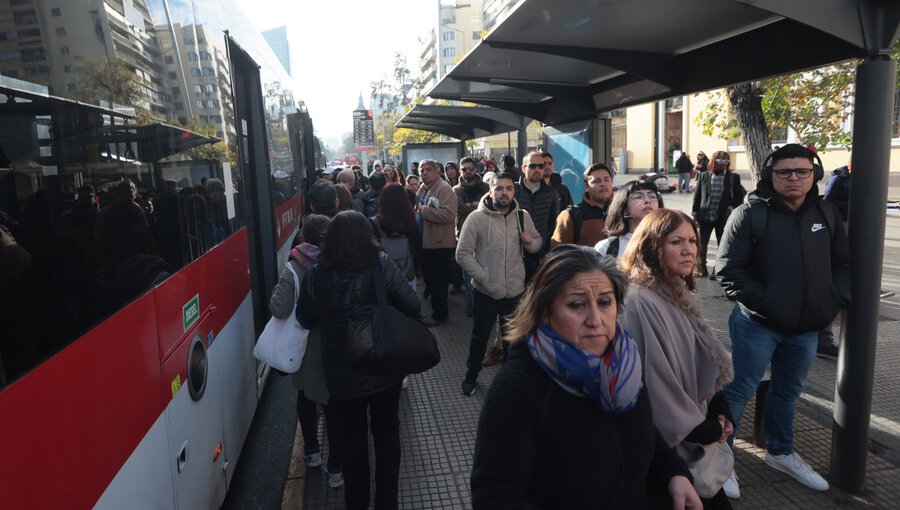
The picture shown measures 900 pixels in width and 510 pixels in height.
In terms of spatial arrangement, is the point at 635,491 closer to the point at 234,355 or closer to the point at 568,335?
the point at 568,335


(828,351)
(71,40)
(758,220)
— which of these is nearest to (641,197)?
(758,220)

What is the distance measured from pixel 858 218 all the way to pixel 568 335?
2.55 meters

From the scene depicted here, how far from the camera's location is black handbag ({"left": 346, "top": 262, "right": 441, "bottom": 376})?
3212 mm

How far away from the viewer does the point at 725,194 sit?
8.99m

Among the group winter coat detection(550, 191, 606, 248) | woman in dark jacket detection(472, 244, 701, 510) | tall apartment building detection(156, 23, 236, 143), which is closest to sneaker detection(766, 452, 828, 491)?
winter coat detection(550, 191, 606, 248)

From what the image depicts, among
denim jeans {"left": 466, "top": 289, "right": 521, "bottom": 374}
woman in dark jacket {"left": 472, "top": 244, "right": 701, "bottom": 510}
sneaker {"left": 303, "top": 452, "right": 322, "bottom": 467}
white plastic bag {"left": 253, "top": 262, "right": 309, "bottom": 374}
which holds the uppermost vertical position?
woman in dark jacket {"left": 472, "top": 244, "right": 701, "bottom": 510}

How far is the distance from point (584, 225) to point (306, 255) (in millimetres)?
2434

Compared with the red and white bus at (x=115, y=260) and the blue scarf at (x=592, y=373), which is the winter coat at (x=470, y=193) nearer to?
the red and white bus at (x=115, y=260)

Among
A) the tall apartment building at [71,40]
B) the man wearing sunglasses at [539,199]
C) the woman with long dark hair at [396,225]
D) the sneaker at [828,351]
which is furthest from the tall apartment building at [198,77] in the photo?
the sneaker at [828,351]

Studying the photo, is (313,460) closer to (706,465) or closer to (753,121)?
(706,465)

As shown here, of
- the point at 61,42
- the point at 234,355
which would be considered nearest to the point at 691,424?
the point at 61,42

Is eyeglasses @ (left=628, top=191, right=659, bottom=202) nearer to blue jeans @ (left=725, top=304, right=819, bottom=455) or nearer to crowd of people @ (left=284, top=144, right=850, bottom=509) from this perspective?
crowd of people @ (left=284, top=144, right=850, bottom=509)

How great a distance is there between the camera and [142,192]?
7.80ft

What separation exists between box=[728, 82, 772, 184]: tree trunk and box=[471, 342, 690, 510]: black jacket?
698 cm
